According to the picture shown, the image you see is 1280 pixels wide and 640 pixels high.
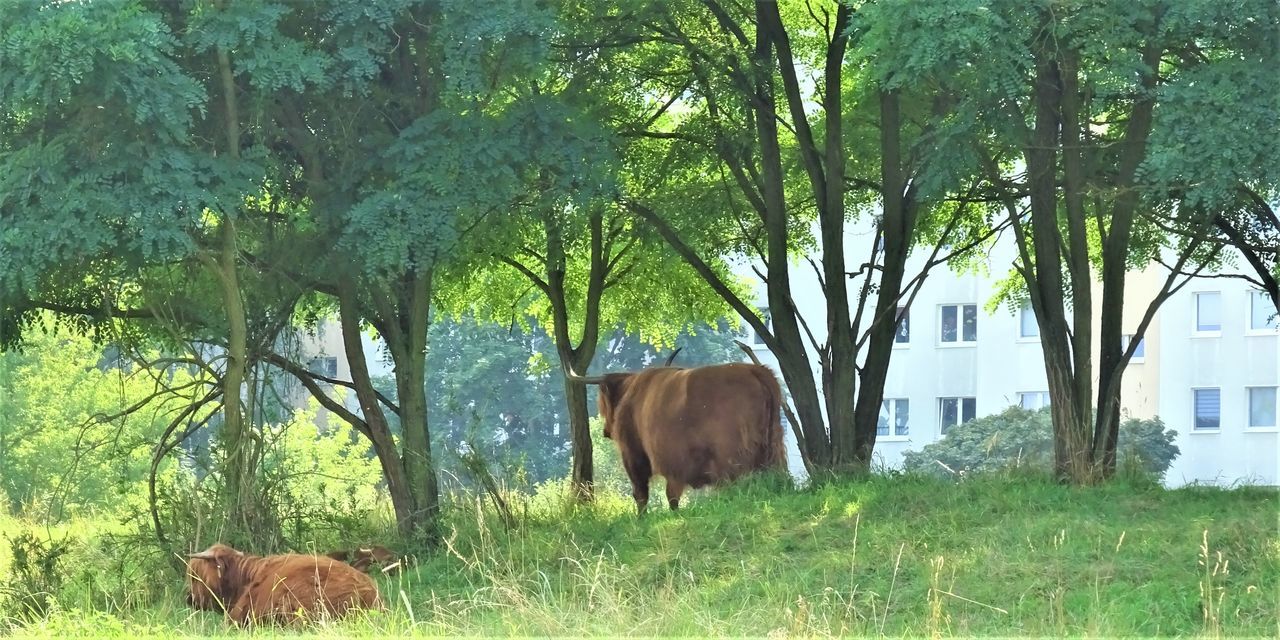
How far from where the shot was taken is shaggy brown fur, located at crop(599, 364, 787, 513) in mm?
15828

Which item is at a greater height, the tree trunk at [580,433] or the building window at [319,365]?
the building window at [319,365]

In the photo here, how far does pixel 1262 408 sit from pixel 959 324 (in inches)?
360

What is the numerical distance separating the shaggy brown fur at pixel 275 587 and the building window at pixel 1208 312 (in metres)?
36.5

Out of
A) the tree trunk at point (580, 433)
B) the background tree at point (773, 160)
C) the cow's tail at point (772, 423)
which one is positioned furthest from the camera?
the tree trunk at point (580, 433)

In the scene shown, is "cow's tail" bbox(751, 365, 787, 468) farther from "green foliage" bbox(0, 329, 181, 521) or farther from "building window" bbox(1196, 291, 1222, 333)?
"building window" bbox(1196, 291, 1222, 333)

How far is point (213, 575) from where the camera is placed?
408 inches

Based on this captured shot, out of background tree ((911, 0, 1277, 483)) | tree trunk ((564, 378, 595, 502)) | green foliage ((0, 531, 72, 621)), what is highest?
background tree ((911, 0, 1277, 483))

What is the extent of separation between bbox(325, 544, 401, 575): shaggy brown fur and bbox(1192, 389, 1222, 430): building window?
111ft

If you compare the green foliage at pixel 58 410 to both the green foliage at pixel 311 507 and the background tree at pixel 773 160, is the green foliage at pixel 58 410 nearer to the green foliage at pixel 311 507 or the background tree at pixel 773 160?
the green foliage at pixel 311 507

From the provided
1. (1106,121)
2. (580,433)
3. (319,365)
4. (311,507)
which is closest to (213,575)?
(311,507)

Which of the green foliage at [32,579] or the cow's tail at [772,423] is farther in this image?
the cow's tail at [772,423]

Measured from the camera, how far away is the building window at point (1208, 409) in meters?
41.8

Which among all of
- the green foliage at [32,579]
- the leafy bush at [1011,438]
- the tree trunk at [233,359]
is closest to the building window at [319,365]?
the tree trunk at [233,359]

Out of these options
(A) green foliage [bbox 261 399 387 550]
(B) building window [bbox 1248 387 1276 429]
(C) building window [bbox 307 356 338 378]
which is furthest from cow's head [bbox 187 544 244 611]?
(B) building window [bbox 1248 387 1276 429]
